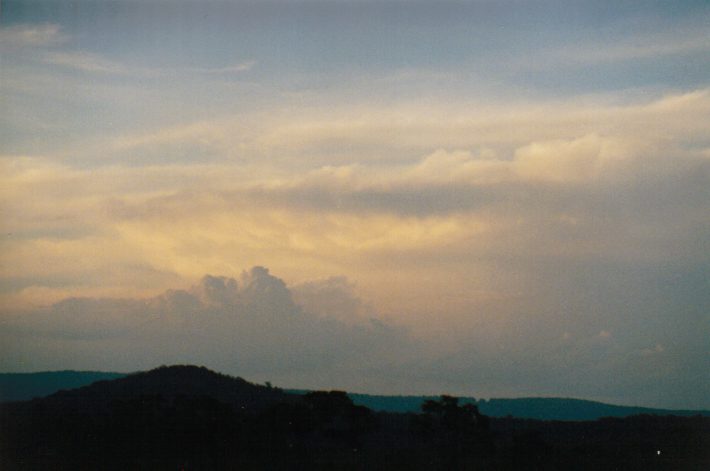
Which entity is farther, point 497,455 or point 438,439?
point 438,439

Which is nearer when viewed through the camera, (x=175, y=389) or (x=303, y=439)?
(x=303, y=439)

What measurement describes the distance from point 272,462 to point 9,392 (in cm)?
1697

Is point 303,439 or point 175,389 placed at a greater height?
point 175,389

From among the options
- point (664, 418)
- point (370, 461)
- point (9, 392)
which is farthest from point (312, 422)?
point (664, 418)

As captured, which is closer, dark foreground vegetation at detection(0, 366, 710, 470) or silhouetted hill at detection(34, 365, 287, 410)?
dark foreground vegetation at detection(0, 366, 710, 470)

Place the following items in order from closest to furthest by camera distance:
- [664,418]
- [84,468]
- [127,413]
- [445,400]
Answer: [84,468] → [127,413] → [445,400] → [664,418]

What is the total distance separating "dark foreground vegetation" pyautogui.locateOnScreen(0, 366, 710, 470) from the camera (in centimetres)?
4338

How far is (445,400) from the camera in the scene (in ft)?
176

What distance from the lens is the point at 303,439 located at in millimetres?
51938

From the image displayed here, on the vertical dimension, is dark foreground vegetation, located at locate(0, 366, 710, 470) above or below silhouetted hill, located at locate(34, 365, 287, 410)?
below

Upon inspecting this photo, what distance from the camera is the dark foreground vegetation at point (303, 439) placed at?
43375mm

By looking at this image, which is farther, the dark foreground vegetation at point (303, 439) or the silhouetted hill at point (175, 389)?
the silhouetted hill at point (175, 389)

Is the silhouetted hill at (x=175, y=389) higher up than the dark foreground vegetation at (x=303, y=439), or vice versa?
the silhouetted hill at (x=175, y=389)

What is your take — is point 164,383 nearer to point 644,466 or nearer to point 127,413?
point 127,413
